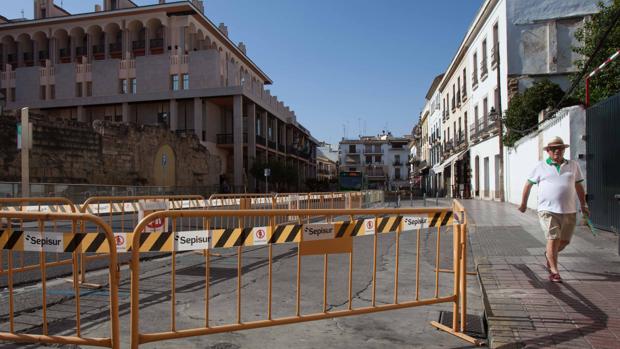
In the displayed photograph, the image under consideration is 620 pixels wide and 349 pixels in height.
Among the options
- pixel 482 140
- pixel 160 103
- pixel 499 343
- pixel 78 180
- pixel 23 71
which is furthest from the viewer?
pixel 23 71

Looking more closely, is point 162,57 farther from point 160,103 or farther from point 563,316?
point 563,316

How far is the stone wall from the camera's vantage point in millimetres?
18328

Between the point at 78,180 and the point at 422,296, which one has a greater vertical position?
the point at 78,180

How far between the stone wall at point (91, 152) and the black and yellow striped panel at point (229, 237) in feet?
56.8

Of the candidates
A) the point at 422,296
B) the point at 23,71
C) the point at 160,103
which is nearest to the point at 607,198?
the point at 422,296

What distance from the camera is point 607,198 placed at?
9070 millimetres

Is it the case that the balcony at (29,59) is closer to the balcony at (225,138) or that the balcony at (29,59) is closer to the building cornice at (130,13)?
the building cornice at (130,13)

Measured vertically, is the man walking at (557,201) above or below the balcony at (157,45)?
below

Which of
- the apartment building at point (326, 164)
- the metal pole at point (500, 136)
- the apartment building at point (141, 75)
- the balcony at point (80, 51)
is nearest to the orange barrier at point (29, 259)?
the metal pole at point (500, 136)

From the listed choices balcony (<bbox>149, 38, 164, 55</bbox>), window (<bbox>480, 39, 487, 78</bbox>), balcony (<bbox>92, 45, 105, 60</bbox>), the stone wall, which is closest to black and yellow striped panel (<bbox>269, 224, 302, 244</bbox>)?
the stone wall

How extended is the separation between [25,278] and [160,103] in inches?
1483

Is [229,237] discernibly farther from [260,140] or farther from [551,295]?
[260,140]

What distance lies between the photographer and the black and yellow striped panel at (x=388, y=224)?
4359 mm

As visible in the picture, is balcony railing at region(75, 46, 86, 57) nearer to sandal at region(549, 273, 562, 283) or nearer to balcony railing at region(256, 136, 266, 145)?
balcony railing at region(256, 136, 266, 145)
